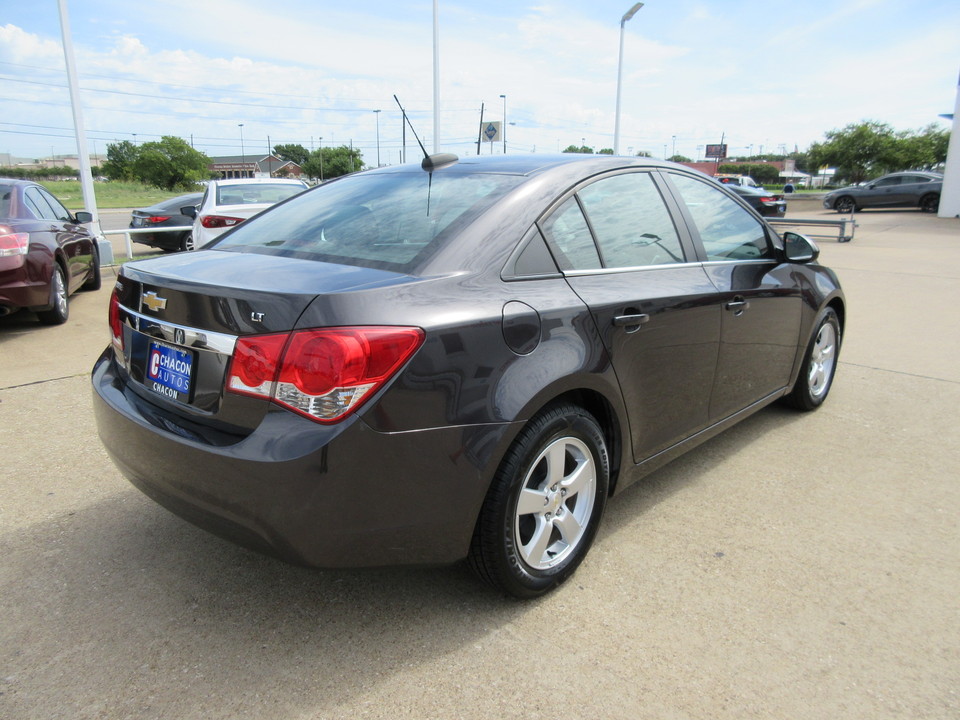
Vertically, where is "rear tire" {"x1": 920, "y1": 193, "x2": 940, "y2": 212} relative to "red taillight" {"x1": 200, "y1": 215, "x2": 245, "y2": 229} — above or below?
below

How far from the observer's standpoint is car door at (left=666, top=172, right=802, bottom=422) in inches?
133

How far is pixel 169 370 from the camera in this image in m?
2.31

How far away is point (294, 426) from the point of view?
1.98m

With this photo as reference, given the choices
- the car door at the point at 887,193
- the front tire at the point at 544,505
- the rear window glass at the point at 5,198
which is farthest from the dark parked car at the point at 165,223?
the car door at the point at 887,193

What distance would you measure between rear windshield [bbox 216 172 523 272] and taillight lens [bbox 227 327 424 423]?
1.24 ft

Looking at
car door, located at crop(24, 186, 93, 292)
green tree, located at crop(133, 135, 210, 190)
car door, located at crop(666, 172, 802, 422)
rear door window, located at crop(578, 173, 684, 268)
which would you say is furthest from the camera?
green tree, located at crop(133, 135, 210, 190)

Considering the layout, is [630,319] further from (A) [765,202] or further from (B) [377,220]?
(A) [765,202]

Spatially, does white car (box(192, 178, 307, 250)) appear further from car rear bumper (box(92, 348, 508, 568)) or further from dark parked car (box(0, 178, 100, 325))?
car rear bumper (box(92, 348, 508, 568))

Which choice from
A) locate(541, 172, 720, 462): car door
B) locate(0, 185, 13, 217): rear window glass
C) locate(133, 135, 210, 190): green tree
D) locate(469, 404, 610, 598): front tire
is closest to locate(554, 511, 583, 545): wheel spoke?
locate(469, 404, 610, 598): front tire

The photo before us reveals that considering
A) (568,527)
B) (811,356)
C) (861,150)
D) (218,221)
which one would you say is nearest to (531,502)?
(568,527)

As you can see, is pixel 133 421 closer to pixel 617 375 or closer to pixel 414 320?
pixel 414 320

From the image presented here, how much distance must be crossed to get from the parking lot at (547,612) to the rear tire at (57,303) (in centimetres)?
327

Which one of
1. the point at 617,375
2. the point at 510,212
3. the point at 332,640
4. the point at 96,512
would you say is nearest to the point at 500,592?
the point at 332,640

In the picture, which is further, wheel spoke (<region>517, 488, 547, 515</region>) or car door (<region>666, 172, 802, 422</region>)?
car door (<region>666, 172, 802, 422</region>)
